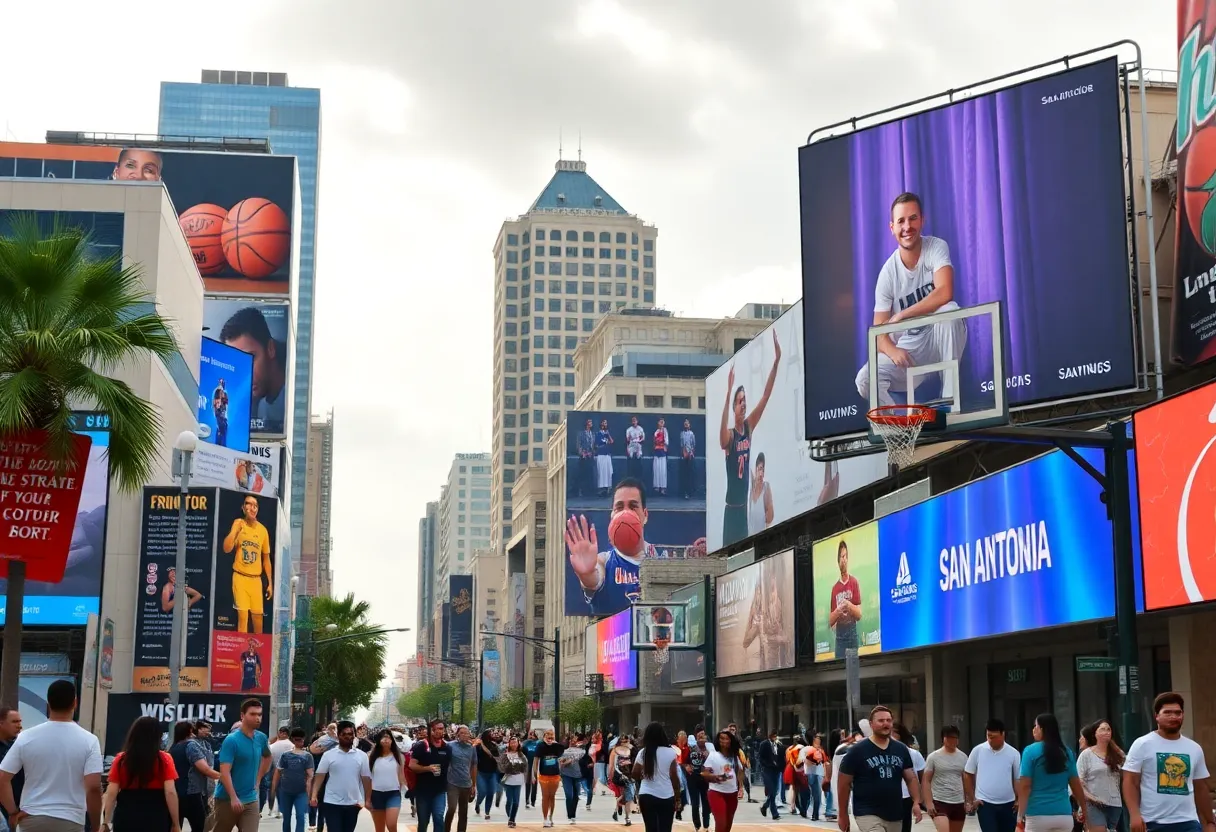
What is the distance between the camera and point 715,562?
76250 mm

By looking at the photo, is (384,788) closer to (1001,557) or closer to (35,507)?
(35,507)

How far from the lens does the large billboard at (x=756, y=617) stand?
165 feet

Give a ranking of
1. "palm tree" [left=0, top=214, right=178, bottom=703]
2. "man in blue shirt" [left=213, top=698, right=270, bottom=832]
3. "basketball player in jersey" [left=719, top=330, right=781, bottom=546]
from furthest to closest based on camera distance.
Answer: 1. "basketball player in jersey" [left=719, top=330, right=781, bottom=546]
2. "palm tree" [left=0, top=214, right=178, bottom=703]
3. "man in blue shirt" [left=213, top=698, right=270, bottom=832]

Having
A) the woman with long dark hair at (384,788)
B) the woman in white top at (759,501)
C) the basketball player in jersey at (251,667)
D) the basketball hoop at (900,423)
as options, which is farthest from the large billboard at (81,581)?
the woman with long dark hair at (384,788)

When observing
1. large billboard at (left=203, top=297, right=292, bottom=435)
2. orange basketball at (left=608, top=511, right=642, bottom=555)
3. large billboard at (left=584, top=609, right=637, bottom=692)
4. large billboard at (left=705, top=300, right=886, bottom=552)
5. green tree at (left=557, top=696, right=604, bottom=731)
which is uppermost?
large billboard at (left=203, top=297, right=292, bottom=435)

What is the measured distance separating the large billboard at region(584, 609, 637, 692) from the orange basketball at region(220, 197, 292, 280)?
29552 mm

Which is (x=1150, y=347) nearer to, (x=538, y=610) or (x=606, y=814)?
(x=606, y=814)

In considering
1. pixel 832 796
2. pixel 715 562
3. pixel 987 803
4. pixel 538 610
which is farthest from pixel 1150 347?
pixel 538 610

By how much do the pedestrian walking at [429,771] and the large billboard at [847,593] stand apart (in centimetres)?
2136

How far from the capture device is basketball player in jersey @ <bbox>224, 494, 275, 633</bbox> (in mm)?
56062

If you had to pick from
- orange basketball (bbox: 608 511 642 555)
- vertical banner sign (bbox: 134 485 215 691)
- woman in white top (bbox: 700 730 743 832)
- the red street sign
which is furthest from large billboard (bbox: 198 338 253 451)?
woman in white top (bbox: 700 730 743 832)

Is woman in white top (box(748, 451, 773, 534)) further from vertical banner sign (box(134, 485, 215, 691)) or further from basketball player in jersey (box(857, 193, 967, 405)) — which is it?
vertical banner sign (box(134, 485, 215, 691))

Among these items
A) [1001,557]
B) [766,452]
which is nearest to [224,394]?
[766,452]

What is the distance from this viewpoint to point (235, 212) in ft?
323
